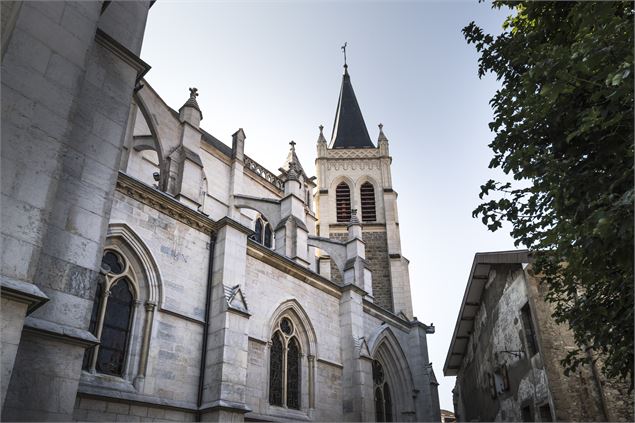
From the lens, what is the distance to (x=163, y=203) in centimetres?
1059

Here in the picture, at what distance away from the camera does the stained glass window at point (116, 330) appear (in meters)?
9.01

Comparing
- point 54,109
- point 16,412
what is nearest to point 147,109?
point 54,109

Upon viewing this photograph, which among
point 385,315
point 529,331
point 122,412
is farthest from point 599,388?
point 122,412

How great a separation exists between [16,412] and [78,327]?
100 cm

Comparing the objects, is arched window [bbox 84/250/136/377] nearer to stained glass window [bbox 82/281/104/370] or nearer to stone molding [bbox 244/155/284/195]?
stained glass window [bbox 82/281/104/370]

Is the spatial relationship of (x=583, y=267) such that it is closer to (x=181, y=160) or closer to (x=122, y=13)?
(x=122, y=13)

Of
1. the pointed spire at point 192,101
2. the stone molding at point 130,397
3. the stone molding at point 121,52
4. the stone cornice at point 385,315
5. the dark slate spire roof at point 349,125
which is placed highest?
the dark slate spire roof at point 349,125

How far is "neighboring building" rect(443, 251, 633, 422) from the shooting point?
32.6 ft

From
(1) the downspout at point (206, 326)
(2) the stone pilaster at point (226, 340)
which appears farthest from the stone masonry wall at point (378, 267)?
(1) the downspout at point (206, 326)

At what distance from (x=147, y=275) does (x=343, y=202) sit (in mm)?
18938

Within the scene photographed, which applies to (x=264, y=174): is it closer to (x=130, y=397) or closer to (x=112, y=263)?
(x=112, y=263)

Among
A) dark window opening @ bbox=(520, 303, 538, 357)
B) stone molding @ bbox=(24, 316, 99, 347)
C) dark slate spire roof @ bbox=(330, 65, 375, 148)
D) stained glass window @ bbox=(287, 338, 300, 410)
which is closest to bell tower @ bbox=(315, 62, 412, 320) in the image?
dark slate spire roof @ bbox=(330, 65, 375, 148)

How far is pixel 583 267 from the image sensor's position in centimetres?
578

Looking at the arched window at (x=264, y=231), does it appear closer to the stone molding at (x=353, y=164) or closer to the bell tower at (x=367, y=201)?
the bell tower at (x=367, y=201)
